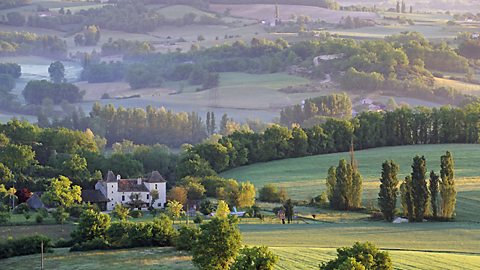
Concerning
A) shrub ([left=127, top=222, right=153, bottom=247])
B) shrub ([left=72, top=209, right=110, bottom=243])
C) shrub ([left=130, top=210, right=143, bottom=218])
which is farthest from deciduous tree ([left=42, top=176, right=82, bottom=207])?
shrub ([left=127, top=222, right=153, bottom=247])

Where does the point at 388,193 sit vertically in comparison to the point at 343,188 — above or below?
above

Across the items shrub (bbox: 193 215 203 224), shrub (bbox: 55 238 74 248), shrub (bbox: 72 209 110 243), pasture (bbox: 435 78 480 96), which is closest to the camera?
shrub (bbox: 72 209 110 243)

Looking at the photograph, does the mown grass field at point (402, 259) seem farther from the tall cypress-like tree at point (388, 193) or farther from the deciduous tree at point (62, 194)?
the deciduous tree at point (62, 194)

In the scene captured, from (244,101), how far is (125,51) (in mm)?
50308

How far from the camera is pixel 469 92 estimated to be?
110688 millimetres

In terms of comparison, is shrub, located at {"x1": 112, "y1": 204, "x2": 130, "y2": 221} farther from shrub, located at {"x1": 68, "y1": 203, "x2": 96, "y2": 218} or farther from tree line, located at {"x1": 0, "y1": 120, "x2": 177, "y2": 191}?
tree line, located at {"x1": 0, "y1": 120, "x2": 177, "y2": 191}

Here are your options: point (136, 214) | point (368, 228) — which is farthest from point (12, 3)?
point (368, 228)

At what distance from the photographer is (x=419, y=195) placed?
52.7m

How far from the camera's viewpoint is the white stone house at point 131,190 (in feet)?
198

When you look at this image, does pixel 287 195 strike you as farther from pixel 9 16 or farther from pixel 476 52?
pixel 9 16

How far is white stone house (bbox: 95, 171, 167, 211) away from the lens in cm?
6025

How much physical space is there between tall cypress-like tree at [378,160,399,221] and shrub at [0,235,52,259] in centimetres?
1566

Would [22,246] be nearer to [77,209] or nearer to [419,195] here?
[77,209]

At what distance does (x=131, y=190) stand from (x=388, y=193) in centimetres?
1367
